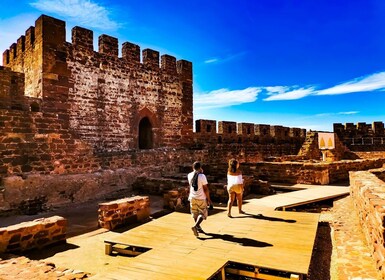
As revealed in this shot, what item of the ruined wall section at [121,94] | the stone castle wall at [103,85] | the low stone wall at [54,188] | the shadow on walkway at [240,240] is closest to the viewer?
the shadow on walkway at [240,240]

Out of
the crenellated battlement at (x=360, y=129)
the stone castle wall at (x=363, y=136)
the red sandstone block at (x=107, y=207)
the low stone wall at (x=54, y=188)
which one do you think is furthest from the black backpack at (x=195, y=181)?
the crenellated battlement at (x=360, y=129)

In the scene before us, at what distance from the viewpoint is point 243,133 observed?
59.1 ft

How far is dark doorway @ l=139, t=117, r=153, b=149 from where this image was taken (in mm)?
13523

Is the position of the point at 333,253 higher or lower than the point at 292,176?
lower

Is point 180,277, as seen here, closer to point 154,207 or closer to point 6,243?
point 6,243

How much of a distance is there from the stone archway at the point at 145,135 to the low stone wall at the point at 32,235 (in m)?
8.03

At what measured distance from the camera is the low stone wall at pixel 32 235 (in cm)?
489

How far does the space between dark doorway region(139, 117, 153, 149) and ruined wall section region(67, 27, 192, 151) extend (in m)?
0.23

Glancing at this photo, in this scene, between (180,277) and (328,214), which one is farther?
(328,214)

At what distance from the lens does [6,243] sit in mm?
4879

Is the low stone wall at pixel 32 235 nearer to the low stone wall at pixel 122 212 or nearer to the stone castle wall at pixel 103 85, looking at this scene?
the low stone wall at pixel 122 212

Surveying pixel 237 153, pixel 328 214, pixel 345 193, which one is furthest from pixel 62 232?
pixel 237 153

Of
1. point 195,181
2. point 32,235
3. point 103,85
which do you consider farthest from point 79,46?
point 195,181

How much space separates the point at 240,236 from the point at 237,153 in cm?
1256
